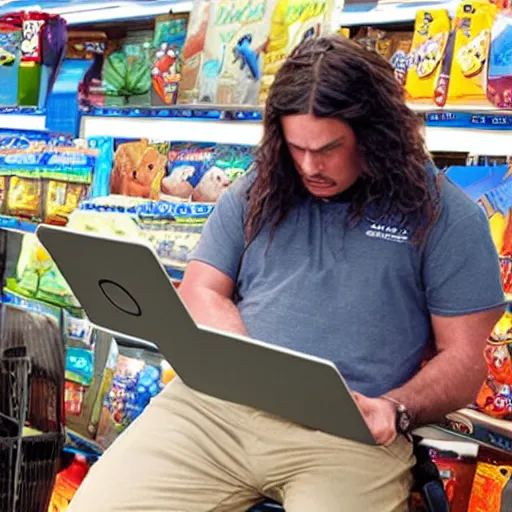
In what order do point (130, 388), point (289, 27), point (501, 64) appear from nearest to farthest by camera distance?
1. point (501, 64)
2. point (289, 27)
3. point (130, 388)

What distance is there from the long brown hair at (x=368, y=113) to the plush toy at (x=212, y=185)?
96 cm

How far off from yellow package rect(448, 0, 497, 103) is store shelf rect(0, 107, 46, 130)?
1828 mm

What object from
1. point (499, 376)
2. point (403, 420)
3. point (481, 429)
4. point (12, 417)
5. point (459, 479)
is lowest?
point (12, 417)

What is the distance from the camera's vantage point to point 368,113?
1.99m

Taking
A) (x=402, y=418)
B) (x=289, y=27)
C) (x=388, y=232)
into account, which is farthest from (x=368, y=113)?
(x=289, y=27)

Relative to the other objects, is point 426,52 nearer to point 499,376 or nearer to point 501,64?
point 501,64

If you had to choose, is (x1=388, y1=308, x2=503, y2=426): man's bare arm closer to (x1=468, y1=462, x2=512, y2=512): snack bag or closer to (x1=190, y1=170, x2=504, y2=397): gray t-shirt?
(x1=190, y1=170, x2=504, y2=397): gray t-shirt

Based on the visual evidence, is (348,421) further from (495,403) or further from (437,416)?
(495,403)

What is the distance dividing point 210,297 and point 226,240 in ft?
0.44

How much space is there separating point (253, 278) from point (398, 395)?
18.0 inches

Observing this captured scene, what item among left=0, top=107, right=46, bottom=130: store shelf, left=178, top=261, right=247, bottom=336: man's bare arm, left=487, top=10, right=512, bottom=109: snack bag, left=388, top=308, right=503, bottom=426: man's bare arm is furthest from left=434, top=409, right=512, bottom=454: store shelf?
left=0, top=107, right=46, bottom=130: store shelf

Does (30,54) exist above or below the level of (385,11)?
below

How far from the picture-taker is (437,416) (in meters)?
1.93

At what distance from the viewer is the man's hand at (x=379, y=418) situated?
179cm
